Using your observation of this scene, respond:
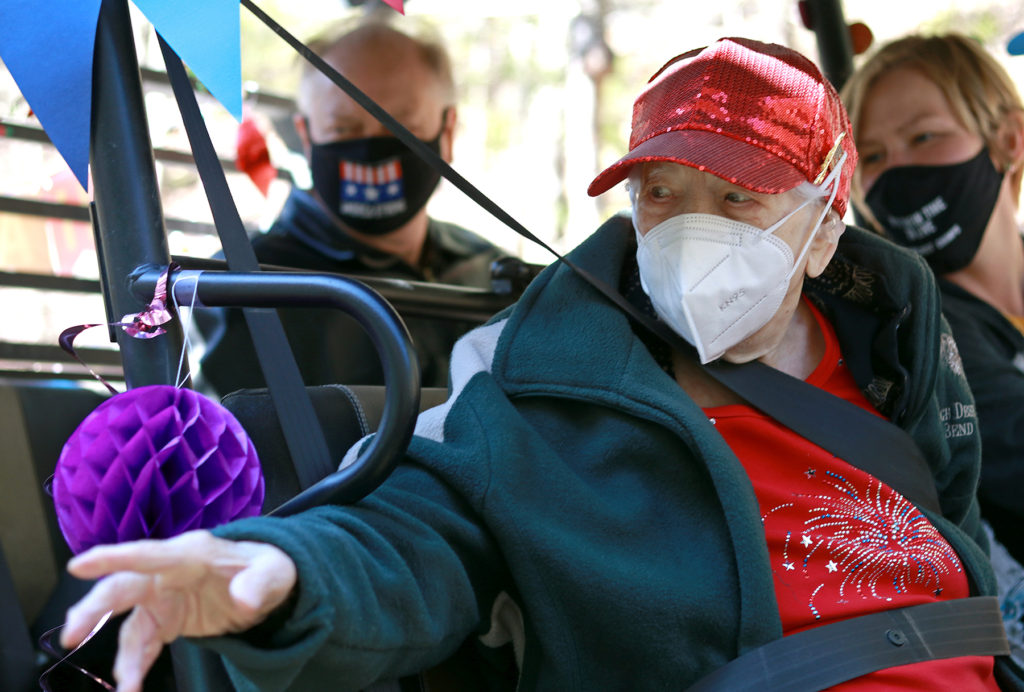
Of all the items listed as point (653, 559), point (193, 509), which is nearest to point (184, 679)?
point (193, 509)

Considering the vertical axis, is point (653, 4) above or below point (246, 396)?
above

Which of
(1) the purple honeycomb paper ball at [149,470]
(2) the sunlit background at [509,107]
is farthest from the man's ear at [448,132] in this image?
(1) the purple honeycomb paper ball at [149,470]

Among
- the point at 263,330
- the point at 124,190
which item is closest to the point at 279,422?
the point at 263,330

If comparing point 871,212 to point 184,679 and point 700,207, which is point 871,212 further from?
point 184,679

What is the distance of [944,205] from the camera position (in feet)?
8.61

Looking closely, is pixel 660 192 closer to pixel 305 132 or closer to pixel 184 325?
pixel 184 325

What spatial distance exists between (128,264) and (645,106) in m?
0.86

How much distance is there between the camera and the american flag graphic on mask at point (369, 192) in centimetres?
318

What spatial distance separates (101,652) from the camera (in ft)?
5.73

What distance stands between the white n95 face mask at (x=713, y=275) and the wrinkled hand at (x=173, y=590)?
82cm

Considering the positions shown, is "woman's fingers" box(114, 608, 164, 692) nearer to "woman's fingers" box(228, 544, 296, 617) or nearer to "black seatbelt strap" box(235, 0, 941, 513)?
"woman's fingers" box(228, 544, 296, 617)

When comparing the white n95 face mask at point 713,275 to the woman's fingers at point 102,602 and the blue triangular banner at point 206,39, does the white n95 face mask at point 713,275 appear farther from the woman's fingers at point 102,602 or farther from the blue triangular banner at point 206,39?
the woman's fingers at point 102,602

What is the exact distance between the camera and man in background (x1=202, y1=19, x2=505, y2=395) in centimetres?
268

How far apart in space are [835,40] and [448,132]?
1.24 metres
